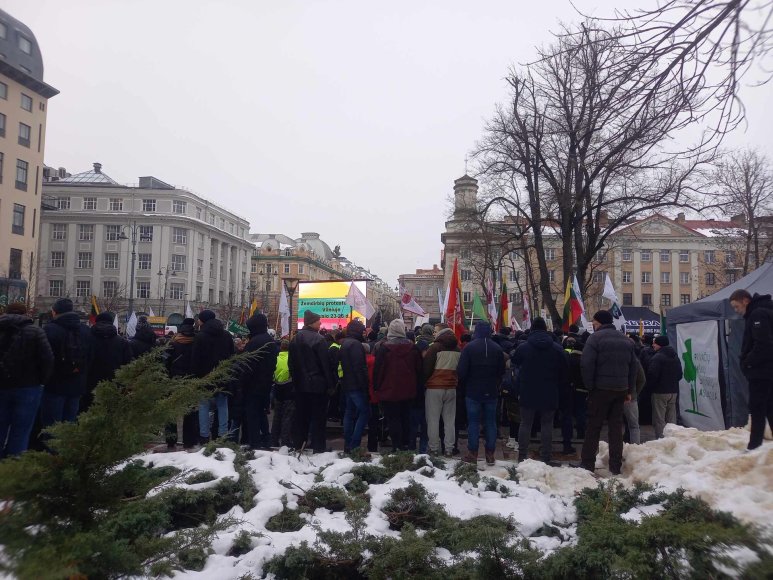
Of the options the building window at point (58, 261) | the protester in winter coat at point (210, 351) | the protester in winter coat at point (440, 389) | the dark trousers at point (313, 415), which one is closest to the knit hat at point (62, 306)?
the protester in winter coat at point (210, 351)

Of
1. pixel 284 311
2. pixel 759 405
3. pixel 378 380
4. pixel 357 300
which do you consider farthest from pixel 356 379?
pixel 357 300

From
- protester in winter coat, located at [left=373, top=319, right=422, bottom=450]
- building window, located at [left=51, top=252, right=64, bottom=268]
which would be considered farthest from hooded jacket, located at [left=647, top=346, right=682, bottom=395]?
building window, located at [left=51, top=252, right=64, bottom=268]

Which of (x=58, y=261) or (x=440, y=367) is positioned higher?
(x=58, y=261)

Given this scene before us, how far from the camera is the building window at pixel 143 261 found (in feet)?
271

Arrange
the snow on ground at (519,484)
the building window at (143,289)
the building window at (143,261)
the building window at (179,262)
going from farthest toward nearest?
1. the building window at (179,262)
2. the building window at (143,261)
3. the building window at (143,289)
4. the snow on ground at (519,484)

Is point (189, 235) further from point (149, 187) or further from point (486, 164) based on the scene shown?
point (486, 164)

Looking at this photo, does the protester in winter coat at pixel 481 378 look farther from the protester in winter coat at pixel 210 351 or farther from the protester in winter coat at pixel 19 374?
the protester in winter coat at pixel 19 374

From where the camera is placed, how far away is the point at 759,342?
6504mm

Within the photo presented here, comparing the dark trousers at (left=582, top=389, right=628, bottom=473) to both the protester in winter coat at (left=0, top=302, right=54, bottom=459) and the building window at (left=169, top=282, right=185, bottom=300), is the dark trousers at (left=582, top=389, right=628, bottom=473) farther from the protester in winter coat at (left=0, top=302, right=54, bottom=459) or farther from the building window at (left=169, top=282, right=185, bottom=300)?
the building window at (left=169, top=282, right=185, bottom=300)

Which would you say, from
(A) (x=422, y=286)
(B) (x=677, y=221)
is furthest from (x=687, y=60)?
(A) (x=422, y=286)

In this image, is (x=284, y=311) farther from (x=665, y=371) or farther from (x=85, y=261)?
(x=85, y=261)

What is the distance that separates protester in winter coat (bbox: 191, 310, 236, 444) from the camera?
8.24 metres

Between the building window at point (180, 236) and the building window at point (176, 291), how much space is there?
626cm

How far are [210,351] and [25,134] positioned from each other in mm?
55667
